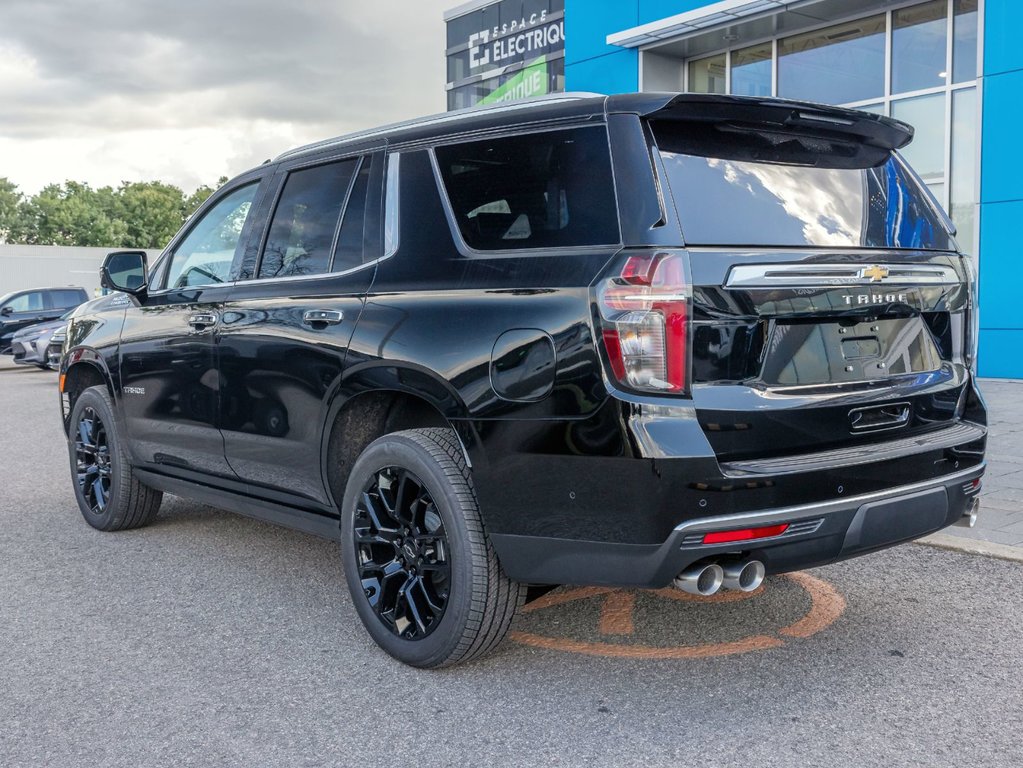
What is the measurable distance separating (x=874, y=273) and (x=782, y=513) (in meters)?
0.87

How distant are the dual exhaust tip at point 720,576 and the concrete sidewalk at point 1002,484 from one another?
88.3 inches

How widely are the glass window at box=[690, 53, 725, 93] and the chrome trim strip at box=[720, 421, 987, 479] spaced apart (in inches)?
562

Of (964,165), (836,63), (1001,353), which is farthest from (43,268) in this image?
(1001,353)

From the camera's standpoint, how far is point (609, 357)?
304 centimetres

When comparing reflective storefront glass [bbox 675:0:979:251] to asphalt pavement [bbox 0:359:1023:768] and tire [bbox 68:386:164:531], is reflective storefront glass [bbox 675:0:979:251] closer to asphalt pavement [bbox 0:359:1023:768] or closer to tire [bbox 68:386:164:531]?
tire [bbox 68:386:164:531]

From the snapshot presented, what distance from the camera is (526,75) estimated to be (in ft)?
76.7

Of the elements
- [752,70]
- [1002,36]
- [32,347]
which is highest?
[752,70]

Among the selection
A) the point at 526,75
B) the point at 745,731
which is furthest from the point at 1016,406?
the point at 526,75

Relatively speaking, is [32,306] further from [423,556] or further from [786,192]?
[786,192]

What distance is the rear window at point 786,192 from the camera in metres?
3.20

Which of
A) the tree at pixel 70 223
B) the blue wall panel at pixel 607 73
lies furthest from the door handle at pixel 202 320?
the tree at pixel 70 223

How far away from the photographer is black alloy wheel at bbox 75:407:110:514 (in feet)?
19.2

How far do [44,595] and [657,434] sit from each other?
311 centimetres

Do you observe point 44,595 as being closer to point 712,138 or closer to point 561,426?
point 561,426
